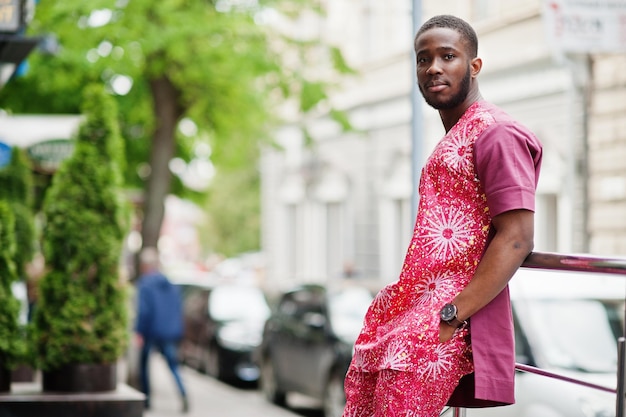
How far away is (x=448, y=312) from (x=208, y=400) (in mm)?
13869

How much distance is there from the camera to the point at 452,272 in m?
3.13

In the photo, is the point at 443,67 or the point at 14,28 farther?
the point at 14,28

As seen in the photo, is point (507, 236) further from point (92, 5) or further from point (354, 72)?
point (354, 72)

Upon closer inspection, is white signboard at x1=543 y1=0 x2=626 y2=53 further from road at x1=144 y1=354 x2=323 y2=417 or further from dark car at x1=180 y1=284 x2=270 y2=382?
dark car at x1=180 y1=284 x2=270 y2=382

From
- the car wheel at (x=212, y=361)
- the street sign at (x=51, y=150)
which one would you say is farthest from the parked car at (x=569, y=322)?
the car wheel at (x=212, y=361)

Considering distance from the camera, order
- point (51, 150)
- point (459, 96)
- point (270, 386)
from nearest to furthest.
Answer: point (459, 96) → point (51, 150) → point (270, 386)

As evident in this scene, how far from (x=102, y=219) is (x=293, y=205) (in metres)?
26.0

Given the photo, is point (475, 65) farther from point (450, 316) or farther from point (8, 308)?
point (8, 308)

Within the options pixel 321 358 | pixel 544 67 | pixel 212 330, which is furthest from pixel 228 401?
Answer: pixel 544 67

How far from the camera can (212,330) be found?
66.5 feet

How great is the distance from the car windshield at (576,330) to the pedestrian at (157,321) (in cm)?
706

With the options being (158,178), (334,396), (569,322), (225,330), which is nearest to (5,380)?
(569,322)

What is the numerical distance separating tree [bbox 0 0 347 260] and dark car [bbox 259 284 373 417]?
3015 mm

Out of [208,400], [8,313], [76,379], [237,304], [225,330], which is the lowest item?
[208,400]
